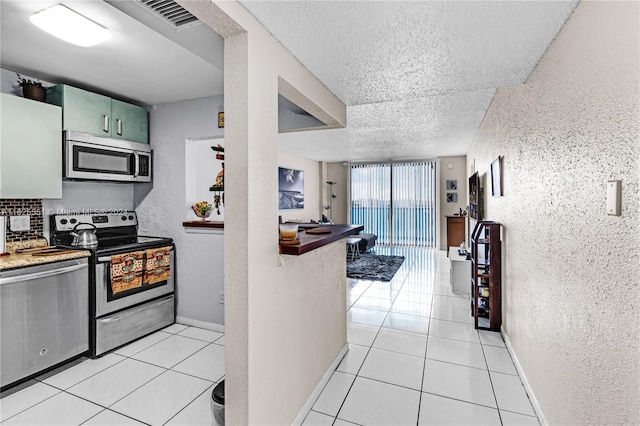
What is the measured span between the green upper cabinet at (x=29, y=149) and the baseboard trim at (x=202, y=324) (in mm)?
1658

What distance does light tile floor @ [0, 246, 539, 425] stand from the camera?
1944mm

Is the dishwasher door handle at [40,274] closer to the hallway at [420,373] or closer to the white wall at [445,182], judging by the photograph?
the hallway at [420,373]

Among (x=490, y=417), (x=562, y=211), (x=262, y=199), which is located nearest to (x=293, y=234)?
(x=262, y=199)

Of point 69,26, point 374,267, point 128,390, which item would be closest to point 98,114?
point 69,26

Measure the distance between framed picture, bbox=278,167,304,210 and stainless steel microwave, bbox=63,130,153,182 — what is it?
3.83 meters

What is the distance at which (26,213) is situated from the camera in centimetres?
272

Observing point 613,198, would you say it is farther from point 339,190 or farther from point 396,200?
point 339,190

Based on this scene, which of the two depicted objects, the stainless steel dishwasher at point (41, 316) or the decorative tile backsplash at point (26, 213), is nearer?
the stainless steel dishwasher at point (41, 316)

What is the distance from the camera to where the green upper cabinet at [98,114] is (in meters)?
2.73

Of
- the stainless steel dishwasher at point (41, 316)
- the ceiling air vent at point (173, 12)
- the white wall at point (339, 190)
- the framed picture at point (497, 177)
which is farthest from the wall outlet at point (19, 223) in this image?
the white wall at point (339, 190)

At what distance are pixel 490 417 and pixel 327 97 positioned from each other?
2392 mm

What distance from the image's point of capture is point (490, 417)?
1927mm

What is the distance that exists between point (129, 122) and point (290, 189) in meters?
4.61

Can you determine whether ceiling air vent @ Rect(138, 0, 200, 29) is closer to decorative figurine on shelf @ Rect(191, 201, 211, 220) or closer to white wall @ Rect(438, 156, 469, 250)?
decorative figurine on shelf @ Rect(191, 201, 211, 220)
